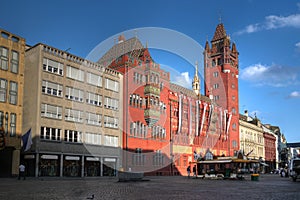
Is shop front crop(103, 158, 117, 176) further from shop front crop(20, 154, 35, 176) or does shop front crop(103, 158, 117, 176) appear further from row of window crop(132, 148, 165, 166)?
shop front crop(20, 154, 35, 176)

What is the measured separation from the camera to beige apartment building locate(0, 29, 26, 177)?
151 ft

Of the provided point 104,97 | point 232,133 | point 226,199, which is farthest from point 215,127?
point 226,199

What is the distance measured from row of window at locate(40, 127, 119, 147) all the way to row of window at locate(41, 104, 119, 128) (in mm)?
1812

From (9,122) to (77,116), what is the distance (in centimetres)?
1176

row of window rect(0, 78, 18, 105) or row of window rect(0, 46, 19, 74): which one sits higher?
row of window rect(0, 46, 19, 74)

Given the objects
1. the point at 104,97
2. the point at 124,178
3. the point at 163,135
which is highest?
the point at 104,97

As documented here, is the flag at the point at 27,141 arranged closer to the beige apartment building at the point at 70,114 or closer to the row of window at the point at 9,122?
the row of window at the point at 9,122

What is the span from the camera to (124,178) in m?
36.7

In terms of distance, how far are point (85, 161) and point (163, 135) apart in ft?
65.3

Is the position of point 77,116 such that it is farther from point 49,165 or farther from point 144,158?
point 144,158

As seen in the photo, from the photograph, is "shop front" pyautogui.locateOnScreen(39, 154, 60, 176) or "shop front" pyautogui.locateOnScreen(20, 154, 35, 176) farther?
"shop front" pyautogui.locateOnScreen(39, 154, 60, 176)

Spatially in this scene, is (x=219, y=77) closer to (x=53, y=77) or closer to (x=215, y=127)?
(x=215, y=127)

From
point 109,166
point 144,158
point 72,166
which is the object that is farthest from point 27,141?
point 144,158

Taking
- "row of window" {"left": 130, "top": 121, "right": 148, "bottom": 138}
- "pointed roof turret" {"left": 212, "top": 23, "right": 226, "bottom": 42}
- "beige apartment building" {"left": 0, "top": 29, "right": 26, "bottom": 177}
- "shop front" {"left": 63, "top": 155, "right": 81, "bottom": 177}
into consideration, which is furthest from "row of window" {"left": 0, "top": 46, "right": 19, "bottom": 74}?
"pointed roof turret" {"left": 212, "top": 23, "right": 226, "bottom": 42}
